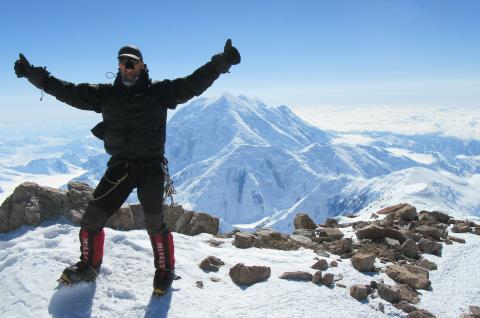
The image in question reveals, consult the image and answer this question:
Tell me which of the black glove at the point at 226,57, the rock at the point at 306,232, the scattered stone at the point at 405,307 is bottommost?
the scattered stone at the point at 405,307

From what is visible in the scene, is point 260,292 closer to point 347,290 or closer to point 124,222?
point 347,290

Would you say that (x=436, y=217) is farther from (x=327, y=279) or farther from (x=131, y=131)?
(x=131, y=131)

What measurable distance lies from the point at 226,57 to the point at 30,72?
3.67 m

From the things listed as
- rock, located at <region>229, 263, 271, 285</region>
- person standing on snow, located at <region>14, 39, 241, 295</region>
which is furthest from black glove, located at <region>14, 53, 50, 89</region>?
rock, located at <region>229, 263, 271, 285</region>

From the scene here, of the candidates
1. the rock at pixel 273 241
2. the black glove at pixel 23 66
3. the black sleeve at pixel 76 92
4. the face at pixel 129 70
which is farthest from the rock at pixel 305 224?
the black glove at pixel 23 66

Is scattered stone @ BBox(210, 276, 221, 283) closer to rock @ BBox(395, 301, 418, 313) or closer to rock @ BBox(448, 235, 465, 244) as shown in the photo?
rock @ BBox(395, 301, 418, 313)

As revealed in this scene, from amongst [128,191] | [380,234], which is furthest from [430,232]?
[128,191]

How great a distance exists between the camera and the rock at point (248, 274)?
888 cm

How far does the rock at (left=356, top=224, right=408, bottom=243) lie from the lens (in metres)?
12.9

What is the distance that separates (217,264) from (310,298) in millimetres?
2261

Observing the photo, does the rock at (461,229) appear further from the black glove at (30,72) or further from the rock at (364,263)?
the black glove at (30,72)

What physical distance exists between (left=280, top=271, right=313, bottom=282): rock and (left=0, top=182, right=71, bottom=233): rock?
18.7 feet

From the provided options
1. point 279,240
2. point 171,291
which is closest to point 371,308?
point 171,291

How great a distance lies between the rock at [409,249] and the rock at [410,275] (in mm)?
1339
